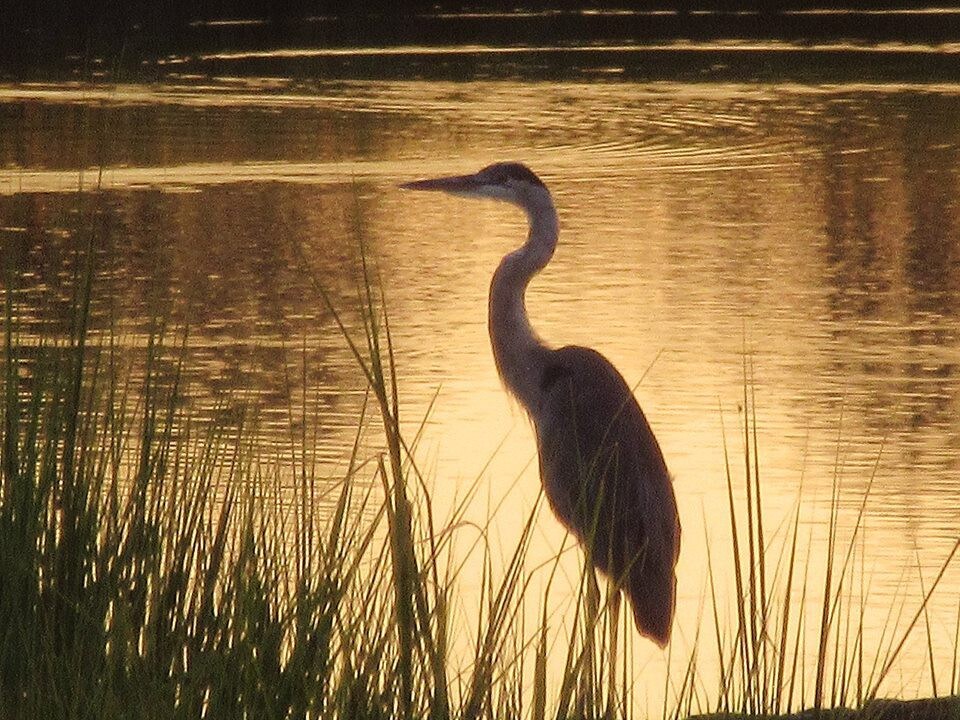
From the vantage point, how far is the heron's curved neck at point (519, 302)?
19.1 ft

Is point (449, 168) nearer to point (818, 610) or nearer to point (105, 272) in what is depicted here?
point (105, 272)

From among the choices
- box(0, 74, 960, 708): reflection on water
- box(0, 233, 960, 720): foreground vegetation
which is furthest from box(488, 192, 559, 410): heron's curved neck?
box(0, 233, 960, 720): foreground vegetation

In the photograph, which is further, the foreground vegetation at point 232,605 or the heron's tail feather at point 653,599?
the heron's tail feather at point 653,599

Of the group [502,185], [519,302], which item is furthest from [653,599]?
[502,185]

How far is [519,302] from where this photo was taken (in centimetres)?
589

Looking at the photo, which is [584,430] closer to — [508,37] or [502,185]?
[502,185]

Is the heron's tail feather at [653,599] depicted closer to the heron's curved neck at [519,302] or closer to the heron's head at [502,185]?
the heron's curved neck at [519,302]

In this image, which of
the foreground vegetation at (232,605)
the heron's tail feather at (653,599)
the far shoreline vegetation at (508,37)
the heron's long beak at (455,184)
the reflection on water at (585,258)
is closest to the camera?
the foreground vegetation at (232,605)

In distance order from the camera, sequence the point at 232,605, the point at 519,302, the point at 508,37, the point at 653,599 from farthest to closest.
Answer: the point at 508,37 < the point at 519,302 < the point at 653,599 < the point at 232,605

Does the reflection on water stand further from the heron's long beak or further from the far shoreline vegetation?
the far shoreline vegetation

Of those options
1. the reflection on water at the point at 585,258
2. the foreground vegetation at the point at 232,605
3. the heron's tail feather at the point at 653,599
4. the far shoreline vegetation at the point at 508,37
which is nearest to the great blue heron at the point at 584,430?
the heron's tail feather at the point at 653,599

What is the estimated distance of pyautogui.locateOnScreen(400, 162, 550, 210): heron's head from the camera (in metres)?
5.86

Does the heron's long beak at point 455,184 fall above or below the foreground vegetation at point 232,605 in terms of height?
above

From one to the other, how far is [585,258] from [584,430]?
5297 millimetres
